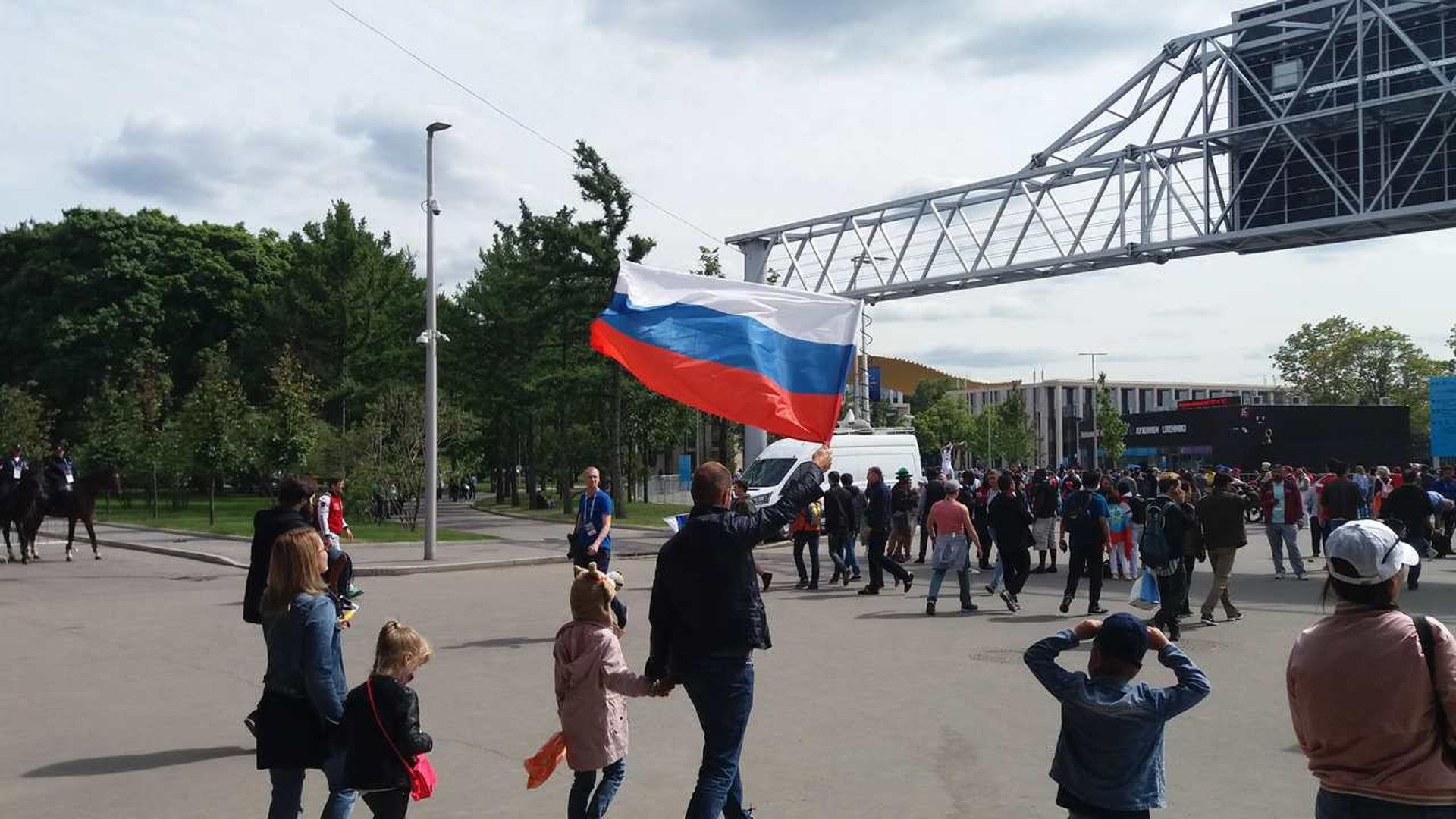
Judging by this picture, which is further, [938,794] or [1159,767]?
[938,794]

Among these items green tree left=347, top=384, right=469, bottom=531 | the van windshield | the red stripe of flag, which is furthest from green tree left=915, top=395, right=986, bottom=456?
the red stripe of flag

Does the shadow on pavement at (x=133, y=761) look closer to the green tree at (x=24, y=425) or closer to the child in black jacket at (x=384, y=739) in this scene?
the child in black jacket at (x=384, y=739)

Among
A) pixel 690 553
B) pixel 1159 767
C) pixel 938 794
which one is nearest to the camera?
pixel 1159 767

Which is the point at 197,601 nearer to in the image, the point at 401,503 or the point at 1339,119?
the point at 401,503

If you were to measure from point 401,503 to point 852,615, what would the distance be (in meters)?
23.2

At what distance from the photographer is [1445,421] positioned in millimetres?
33750

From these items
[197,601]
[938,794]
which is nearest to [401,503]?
[197,601]

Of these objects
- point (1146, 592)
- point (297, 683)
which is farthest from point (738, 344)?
point (1146, 592)

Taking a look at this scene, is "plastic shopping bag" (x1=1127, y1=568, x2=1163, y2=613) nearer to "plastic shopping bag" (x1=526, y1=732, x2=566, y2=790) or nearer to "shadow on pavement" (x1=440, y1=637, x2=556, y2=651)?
"shadow on pavement" (x1=440, y1=637, x2=556, y2=651)

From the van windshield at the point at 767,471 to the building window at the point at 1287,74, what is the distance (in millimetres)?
14600

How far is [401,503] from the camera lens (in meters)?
35.5

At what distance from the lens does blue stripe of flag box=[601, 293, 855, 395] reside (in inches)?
353

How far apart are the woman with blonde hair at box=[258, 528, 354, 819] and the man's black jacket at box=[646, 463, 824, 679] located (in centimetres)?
149

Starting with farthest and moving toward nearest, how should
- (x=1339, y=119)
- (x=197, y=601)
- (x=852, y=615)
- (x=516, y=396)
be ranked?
(x=516, y=396) < (x=1339, y=119) < (x=197, y=601) < (x=852, y=615)
